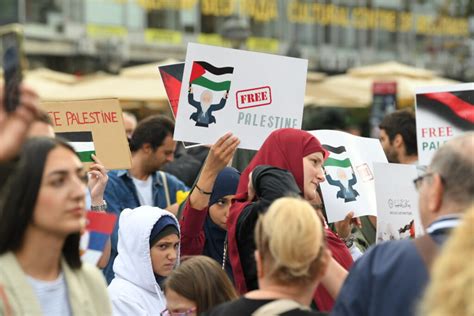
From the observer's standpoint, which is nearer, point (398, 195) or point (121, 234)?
point (121, 234)

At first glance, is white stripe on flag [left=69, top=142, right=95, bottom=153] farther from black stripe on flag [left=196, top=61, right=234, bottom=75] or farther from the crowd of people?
the crowd of people

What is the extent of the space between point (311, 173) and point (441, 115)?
170 cm

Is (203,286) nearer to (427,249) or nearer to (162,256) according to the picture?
(162,256)

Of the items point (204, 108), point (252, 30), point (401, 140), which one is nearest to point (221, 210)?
point (204, 108)

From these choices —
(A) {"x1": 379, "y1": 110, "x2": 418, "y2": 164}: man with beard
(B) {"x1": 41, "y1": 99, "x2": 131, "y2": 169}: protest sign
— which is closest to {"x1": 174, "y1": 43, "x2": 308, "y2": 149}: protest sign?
(B) {"x1": 41, "y1": 99, "x2": 131, "y2": 169}: protest sign

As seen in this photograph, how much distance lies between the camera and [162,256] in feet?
20.7

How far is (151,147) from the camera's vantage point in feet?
28.8

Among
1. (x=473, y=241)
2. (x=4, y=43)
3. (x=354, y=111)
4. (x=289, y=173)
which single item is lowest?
(x=354, y=111)

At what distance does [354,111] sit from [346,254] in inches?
1191

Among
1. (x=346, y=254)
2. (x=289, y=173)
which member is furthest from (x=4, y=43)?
(x=346, y=254)

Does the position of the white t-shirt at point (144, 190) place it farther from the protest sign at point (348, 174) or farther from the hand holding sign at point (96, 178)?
the protest sign at point (348, 174)

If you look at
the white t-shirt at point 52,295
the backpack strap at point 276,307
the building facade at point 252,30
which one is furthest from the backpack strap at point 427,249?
the building facade at point 252,30

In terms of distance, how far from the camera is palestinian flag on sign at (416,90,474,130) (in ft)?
23.4

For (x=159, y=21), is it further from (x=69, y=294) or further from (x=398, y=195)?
(x=69, y=294)
